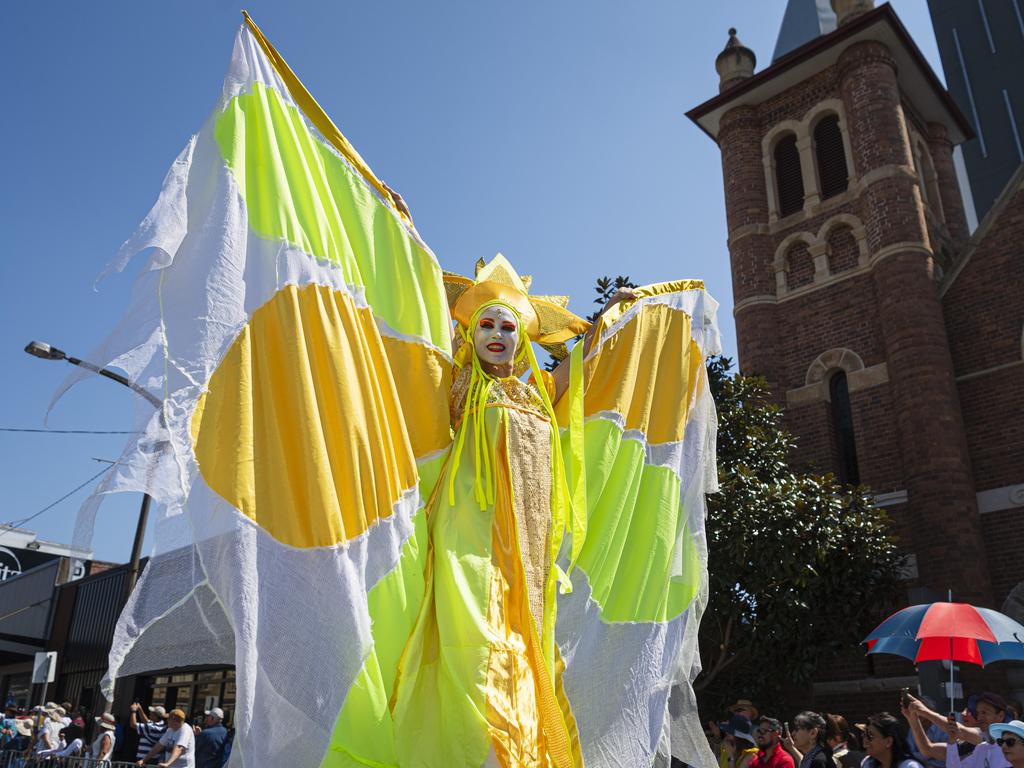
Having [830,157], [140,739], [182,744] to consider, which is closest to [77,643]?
[140,739]

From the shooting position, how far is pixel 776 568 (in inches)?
424

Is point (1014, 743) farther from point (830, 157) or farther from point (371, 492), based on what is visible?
point (830, 157)

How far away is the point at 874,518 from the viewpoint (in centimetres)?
1232

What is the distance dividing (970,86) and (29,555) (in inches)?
1753

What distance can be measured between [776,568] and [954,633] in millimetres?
3767

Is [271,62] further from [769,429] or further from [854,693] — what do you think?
[854,693]

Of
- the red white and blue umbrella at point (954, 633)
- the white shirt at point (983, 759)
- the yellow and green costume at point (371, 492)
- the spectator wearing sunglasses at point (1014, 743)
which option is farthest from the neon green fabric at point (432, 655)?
the red white and blue umbrella at point (954, 633)

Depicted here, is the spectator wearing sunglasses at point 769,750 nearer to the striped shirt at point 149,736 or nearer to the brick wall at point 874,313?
the brick wall at point 874,313

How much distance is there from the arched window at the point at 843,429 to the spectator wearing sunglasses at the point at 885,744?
31.8ft

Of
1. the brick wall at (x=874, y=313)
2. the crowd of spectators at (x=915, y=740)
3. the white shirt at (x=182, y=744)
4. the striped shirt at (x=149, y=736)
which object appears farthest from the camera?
the brick wall at (x=874, y=313)

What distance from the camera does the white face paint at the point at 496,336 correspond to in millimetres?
4004

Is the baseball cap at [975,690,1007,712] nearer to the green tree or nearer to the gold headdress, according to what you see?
the gold headdress

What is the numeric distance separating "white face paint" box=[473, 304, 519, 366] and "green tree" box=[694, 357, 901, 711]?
7.58 meters

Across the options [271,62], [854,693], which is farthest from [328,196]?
[854,693]
